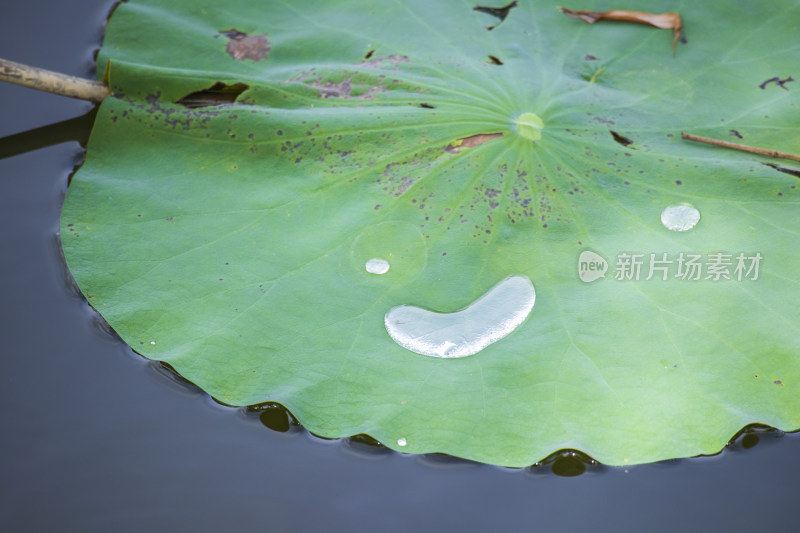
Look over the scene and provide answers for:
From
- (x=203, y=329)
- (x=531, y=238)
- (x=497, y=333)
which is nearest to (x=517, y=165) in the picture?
(x=531, y=238)

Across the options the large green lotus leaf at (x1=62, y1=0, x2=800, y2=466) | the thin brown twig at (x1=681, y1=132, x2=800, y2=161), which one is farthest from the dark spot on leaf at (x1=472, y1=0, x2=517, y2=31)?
the thin brown twig at (x1=681, y1=132, x2=800, y2=161)

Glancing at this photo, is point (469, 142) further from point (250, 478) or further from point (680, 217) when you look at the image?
point (250, 478)

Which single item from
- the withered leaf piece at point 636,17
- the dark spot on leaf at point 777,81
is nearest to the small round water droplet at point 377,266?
the withered leaf piece at point 636,17

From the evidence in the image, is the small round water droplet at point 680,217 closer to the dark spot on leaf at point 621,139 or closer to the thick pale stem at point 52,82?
the dark spot on leaf at point 621,139

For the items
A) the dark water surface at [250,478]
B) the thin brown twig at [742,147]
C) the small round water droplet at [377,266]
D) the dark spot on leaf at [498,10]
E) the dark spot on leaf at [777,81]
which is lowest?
the dark water surface at [250,478]

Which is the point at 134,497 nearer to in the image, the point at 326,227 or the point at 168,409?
the point at 168,409
